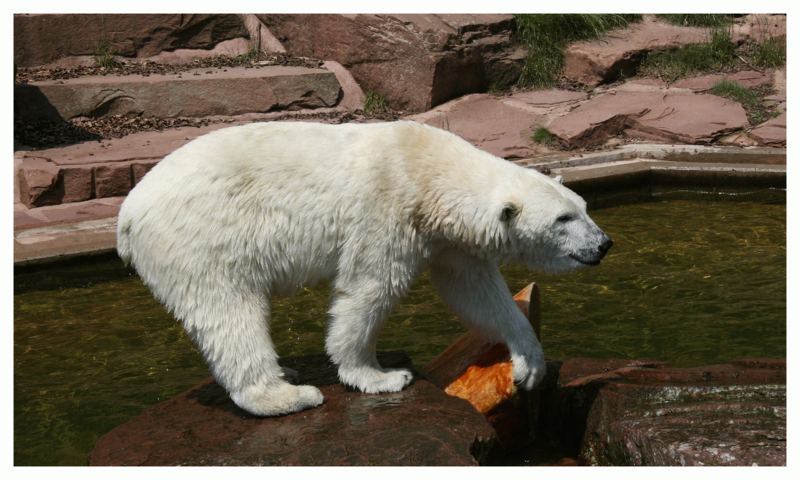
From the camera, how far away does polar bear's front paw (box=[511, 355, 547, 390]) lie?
172 inches

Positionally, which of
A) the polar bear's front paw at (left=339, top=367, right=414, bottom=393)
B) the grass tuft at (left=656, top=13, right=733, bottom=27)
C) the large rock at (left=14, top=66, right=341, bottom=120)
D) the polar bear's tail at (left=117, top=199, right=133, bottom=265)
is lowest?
the large rock at (left=14, top=66, right=341, bottom=120)

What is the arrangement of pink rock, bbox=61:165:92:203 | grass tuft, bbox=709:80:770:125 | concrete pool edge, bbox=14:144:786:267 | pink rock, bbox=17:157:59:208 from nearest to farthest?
concrete pool edge, bbox=14:144:786:267 < pink rock, bbox=17:157:59:208 < pink rock, bbox=61:165:92:203 < grass tuft, bbox=709:80:770:125

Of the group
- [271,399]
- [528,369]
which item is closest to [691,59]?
[528,369]

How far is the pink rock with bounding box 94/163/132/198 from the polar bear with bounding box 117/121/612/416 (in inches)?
175

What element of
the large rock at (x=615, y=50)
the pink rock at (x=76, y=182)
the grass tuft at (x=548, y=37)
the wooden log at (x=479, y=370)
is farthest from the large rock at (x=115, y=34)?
the wooden log at (x=479, y=370)

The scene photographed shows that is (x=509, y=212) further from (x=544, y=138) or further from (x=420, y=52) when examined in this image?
(x=420, y=52)

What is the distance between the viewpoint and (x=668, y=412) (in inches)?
165

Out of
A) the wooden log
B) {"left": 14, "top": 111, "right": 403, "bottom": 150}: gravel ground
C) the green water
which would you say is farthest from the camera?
{"left": 14, "top": 111, "right": 403, "bottom": 150}: gravel ground

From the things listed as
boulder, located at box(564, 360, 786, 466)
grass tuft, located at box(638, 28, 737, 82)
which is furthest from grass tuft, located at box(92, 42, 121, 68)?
boulder, located at box(564, 360, 786, 466)

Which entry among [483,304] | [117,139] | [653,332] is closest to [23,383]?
[483,304]

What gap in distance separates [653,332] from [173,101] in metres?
5.98

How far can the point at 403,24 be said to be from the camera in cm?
1114

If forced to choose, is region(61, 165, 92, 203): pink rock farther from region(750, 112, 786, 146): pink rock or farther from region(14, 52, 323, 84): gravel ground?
region(750, 112, 786, 146): pink rock

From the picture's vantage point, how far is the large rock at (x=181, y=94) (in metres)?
9.84
